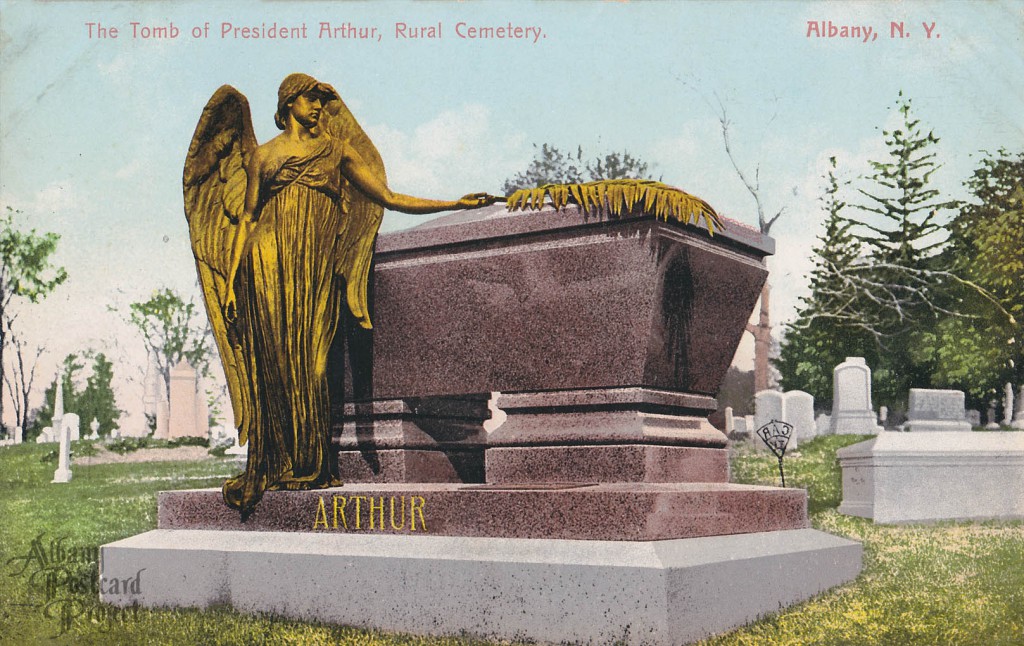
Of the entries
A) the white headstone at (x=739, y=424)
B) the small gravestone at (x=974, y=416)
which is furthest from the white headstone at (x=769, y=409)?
the small gravestone at (x=974, y=416)

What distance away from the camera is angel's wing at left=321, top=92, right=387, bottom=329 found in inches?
259

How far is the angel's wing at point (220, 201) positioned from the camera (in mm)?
6727

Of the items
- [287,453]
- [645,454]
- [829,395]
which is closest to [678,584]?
[645,454]

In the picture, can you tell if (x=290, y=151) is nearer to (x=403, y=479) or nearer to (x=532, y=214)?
(x=532, y=214)

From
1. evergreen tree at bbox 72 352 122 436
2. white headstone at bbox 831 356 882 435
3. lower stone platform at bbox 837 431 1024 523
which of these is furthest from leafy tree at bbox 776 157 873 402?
evergreen tree at bbox 72 352 122 436

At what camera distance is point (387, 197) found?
651 centimetres

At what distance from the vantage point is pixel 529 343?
6.16 metres

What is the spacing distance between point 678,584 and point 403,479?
2.31 metres

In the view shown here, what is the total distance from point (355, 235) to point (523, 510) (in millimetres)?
2136

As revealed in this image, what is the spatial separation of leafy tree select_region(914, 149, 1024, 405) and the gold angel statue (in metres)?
16.6

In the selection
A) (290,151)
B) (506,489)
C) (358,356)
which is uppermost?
(290,151)

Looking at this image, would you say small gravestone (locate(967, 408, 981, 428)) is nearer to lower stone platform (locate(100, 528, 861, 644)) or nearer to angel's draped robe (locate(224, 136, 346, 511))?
lower stone platform (locate(100, 528, 861, 644))

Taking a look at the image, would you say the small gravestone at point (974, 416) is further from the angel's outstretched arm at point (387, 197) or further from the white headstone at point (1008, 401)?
the angel's outstretched arm at point (387, 197)

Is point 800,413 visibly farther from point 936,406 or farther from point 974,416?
point 974,416
